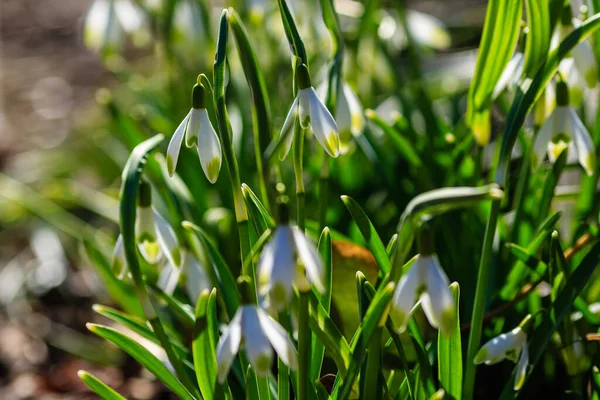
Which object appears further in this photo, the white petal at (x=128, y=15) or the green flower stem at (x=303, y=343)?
the white petal at (x=128, y=15)

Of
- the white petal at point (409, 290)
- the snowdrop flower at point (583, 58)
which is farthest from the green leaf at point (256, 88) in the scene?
the snowdrop flower at point (583, 58)

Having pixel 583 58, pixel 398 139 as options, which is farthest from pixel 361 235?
pixel 583 58

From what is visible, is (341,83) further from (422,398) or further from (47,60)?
(47,60)

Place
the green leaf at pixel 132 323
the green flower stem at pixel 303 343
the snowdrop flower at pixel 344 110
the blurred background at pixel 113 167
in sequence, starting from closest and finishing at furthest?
1. the green flower stem at pixel 303 343
2. the green leaf at pixel 132 323
3. the snowdrop flower at pixel 344 110
4. the blurred background at pixel 113 167

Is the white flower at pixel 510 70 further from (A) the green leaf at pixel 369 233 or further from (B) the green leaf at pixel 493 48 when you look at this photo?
(A) the green leaf at pixel 369 233

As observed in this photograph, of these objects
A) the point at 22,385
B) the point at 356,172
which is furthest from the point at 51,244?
the point at 356,172
